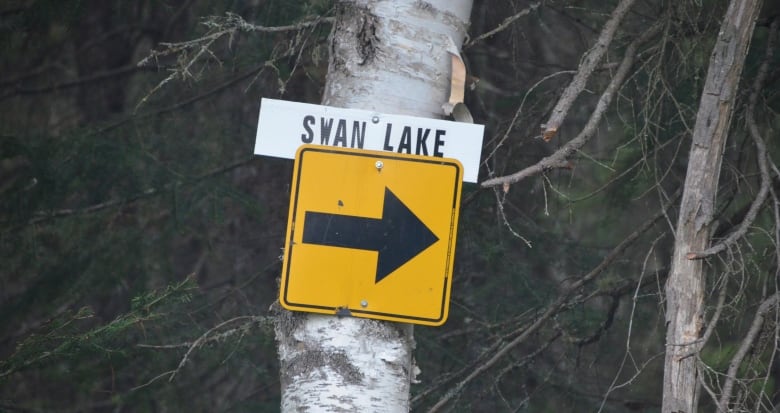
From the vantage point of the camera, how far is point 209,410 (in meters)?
5.78

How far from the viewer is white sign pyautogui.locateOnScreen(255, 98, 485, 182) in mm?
2588

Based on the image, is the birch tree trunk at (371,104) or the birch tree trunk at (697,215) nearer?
the birch tree trunk at (371,104)

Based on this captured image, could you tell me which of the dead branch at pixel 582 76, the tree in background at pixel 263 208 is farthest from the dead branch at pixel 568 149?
the tree in background at pixel 263 208

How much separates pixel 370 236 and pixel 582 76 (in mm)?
995

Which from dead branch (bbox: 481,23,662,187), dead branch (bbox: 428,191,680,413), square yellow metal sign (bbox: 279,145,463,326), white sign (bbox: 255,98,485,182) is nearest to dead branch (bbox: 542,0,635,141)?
dead branch (bbox: 481,23,662,187)

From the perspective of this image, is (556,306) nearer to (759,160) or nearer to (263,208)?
(759,160)

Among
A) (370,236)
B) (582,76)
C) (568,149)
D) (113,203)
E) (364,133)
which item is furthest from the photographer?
(113,203)

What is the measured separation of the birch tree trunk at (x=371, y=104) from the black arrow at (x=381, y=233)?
6.7 inches

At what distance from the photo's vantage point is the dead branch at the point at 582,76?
9.34 ft

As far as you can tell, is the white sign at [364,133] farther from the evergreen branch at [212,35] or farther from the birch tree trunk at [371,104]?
the evergreen branch at [212,35]

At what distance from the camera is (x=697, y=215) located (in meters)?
2.97

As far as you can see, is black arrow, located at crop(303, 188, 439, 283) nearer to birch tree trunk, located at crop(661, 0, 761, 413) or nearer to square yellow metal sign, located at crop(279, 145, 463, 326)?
square yellow metal sign, located at crop(279, 145, 463, 326)

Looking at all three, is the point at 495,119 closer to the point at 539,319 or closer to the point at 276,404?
the point at 539,319

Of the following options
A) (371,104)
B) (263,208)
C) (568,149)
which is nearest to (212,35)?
(371,104)
